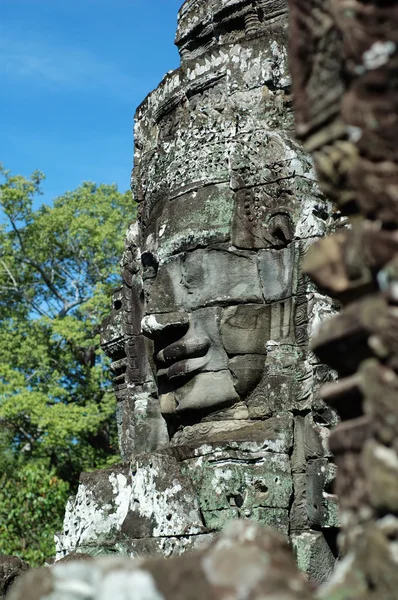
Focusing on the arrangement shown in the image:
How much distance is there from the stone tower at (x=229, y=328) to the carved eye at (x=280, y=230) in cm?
1

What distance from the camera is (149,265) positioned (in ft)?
26.3

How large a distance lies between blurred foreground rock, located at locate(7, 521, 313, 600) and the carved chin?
5.16 m

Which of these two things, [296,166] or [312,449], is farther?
[296,166]

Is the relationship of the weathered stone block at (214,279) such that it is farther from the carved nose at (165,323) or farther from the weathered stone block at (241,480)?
the weathered stone block at (241,480)

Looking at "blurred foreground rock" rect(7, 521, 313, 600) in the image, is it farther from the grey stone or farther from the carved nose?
the carved nose

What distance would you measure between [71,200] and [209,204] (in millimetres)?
18091

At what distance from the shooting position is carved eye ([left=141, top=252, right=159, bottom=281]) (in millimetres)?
7910

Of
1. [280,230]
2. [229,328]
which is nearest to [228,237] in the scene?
[280,230]

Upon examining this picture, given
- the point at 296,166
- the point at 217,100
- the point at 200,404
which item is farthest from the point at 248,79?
the point at 200,404

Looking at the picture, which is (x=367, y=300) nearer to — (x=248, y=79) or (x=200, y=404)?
(x=200, y=404)

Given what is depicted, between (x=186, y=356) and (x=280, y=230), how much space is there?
3.71ft

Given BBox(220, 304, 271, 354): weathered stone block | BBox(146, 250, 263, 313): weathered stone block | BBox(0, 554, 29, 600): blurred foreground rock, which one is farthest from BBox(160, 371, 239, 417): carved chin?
BBox(0, 554, 29, 600): blurred foreground rock

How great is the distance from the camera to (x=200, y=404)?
7438mm

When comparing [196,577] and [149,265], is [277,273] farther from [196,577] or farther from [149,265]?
[196,577]
